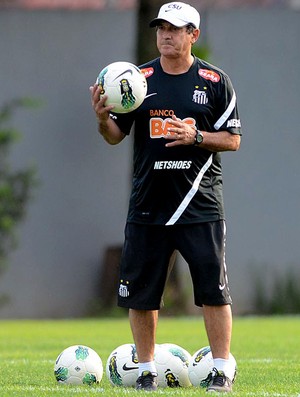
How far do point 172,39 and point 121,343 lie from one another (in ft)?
19.6

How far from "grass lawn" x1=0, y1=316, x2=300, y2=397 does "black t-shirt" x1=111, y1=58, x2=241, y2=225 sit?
120 cm

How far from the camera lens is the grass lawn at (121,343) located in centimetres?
799

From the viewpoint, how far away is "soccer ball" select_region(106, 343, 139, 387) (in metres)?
8.41

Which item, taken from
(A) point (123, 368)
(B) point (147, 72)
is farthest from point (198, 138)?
(A) point (123, 368)

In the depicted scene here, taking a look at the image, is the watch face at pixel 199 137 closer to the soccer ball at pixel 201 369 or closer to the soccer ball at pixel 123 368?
Answer: the soccer ball at pixel 201 369

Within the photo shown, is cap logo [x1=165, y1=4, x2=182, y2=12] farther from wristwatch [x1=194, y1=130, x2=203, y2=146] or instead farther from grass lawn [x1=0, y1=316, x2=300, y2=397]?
grass lawn [x1=0, y1=316, x2=300, y2=397]

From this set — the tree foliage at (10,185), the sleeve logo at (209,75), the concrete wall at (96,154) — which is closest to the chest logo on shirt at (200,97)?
the sleeve logo at (209,75)

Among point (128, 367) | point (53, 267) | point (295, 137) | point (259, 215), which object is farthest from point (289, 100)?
point (128, 367)

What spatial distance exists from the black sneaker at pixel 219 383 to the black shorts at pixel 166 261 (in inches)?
17.9

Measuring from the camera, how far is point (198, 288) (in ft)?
25.8

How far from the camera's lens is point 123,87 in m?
7.77

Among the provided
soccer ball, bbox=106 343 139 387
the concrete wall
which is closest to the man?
soccer ball, bbox=106 343 139 387

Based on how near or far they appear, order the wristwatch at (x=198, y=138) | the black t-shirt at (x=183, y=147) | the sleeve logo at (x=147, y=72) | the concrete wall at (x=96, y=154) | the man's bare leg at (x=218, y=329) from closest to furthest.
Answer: the wristwatch at (x=198, y=138) → the man's bare leg at (x=218, y=329) → the black t-shirt at (x=183, y=147) → the sleeve logo at (x=147, y=72) → the concrete wall at (x=96, y=154)

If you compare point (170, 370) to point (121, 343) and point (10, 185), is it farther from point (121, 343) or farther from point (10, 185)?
point (10, 185)
